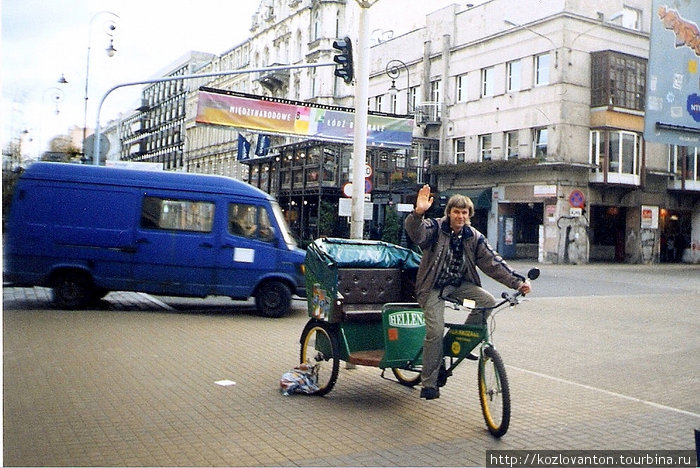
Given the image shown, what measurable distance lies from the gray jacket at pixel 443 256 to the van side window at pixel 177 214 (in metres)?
7.46

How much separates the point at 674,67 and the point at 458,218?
8.16 metres

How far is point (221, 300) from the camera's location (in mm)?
15586

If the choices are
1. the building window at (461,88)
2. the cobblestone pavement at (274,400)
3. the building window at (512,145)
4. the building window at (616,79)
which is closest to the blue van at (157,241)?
the cobblestone pavement at (274,400)

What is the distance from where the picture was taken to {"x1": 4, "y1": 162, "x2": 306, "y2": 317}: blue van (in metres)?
12.2

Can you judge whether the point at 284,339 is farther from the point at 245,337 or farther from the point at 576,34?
the point at 576,34

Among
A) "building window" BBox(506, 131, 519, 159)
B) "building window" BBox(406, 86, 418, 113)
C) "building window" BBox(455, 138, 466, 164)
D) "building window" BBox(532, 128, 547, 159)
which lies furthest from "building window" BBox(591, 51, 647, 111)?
"building window" BBox(406, 86, 418, 113)

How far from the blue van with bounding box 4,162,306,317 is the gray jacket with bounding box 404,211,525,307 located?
278 inches

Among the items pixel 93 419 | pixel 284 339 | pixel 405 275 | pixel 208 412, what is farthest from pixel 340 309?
pixel 284 339

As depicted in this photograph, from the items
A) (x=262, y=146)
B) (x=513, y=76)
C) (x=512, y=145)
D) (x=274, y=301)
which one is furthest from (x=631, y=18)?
(x=274, y=301)

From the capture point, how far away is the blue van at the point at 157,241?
12172 millimetres

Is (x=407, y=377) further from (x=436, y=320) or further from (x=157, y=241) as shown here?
(x=157, y=241)

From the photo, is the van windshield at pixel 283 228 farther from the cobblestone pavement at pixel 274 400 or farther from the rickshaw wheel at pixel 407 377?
the rickshaw wheel at pixel 407 377

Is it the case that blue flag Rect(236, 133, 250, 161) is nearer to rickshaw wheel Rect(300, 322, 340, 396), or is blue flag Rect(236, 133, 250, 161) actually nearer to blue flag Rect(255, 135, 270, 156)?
blue flag Rect(255, 135, 270, 156)

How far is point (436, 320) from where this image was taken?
6035 mm
